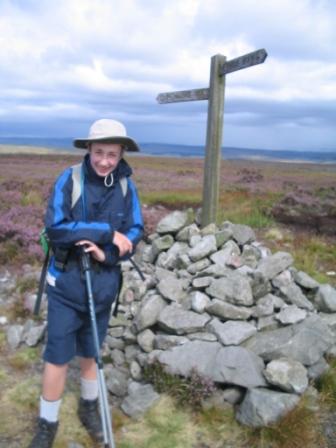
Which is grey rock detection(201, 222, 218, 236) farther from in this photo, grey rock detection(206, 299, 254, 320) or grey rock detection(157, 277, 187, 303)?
grey rock detection(206, 299, 254, 320)

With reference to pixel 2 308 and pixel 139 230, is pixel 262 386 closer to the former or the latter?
pixel 139 230

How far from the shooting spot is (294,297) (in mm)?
6020

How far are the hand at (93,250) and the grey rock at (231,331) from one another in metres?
2.06

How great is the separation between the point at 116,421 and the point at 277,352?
1.93 m

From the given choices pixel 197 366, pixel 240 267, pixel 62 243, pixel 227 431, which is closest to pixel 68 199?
pixel 62 243

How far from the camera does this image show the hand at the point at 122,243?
3951mm

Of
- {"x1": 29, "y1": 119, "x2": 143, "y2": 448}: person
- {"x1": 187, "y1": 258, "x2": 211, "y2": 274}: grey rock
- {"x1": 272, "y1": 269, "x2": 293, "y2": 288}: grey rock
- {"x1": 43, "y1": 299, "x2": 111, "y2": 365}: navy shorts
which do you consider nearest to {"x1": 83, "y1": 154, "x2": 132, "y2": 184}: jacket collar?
{"x1": 29, "y1": 119, "x2": 143, "y2": 448}: person

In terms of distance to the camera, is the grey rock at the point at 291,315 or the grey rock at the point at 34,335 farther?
the grey rock at the point at 34,335

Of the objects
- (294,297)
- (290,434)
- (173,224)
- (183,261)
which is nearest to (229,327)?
(294,297)

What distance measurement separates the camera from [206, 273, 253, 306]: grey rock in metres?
5.71

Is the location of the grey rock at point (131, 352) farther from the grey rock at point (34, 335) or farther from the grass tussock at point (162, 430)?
the grey rock at point (34, 335)

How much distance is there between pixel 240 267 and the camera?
6.40m

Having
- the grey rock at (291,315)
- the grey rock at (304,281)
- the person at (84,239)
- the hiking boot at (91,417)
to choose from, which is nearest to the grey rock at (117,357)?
the hiking boot at (91,417)

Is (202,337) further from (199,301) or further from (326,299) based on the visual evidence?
(326,299)
